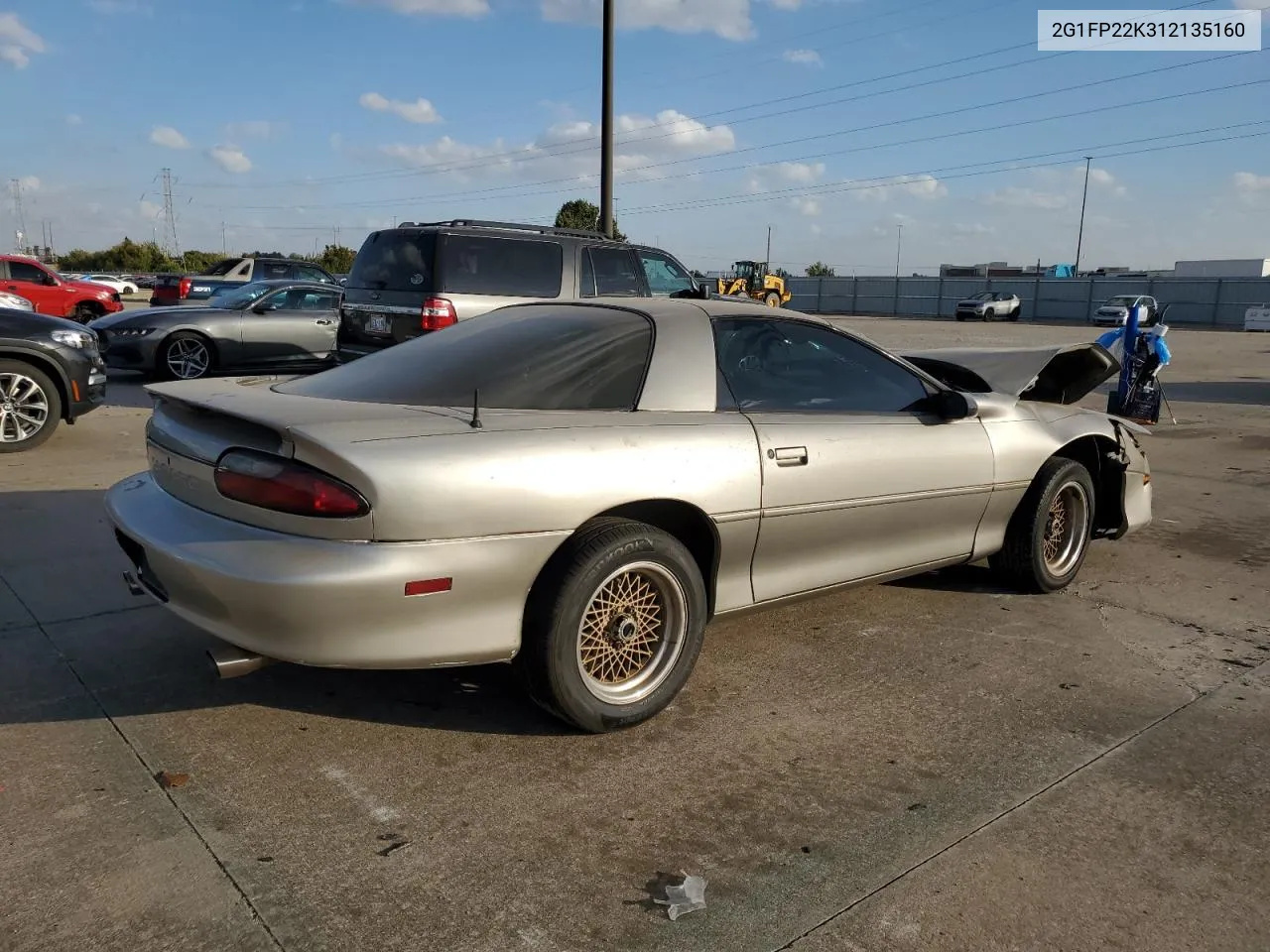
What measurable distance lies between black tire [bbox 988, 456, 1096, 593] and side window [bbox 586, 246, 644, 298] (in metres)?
5.55

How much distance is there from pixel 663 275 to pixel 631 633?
25.3 feet

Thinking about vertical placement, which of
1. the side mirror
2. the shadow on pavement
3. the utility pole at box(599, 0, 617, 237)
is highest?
the utility pole at box(599, 0, 617, 237)

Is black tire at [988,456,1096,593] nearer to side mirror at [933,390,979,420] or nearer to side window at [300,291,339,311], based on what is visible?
side mirror at [933,390,979,420]

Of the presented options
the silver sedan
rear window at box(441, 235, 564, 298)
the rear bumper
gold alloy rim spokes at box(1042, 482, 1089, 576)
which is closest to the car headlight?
rear window at box(441, 235, 564, 298)

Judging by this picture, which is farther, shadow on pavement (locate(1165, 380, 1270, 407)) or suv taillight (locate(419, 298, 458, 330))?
shadow on pavement (locate(1165, 380, 1270, 407))

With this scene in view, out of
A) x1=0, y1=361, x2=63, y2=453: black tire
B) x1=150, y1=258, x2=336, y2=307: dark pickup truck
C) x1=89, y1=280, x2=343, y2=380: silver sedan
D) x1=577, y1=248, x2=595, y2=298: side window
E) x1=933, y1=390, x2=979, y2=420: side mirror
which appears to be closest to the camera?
x1=933, y1=390, x2=979, y2=420: side mirror

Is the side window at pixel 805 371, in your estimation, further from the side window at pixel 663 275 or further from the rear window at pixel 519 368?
the side window at pixel 663 275

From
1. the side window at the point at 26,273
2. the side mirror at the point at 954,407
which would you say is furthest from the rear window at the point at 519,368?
the side window at the point at 26,273

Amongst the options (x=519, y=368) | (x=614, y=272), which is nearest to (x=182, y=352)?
(x=614, y=272)

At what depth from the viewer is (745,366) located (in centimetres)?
396

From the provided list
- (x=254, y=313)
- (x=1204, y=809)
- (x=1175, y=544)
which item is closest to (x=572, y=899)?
(x=1204, y=809)

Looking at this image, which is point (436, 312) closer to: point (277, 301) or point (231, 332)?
point (231, 332)

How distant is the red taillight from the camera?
Answer: 2.84 meters

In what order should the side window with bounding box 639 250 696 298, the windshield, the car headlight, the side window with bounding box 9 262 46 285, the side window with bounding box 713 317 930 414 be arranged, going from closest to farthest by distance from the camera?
the side window with bounding box 713 317 930 414
the car headlight
the side window with bounding box 639 250 696 298
the windshield
the side window with bounding box 9 262 46 285
